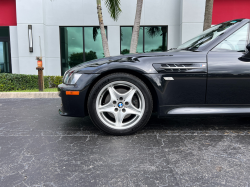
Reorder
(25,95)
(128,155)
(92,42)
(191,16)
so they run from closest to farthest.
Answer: (128,155) → (25,95) → (191,16) → (92,42)

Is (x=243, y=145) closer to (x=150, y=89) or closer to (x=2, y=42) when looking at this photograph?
(x=150, y=89)

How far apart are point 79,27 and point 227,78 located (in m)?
9.36

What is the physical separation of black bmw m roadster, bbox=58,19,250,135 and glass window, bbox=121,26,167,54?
26.9 feet

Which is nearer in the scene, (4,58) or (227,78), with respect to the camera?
(227,78)

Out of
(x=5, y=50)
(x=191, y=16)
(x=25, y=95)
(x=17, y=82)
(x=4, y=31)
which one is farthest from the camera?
(x=5, y=50)

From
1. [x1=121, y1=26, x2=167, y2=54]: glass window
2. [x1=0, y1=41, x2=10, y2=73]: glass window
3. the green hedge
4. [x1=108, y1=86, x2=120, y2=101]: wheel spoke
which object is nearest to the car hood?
[x1=108, y1=86, x2=120, y2=101]: wheel spoke

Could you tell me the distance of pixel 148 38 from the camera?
34.6 feet

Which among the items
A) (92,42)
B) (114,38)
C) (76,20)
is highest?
→ (76,20)

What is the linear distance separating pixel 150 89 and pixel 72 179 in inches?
54.9

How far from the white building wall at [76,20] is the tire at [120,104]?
822 cm

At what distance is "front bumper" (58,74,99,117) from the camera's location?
7.77 ft

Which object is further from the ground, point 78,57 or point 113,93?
point 78,57

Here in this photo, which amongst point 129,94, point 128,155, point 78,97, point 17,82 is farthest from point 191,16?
point 128,155

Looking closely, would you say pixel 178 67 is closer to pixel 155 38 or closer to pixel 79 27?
pixel 155 38
